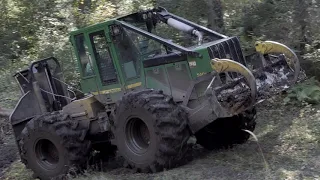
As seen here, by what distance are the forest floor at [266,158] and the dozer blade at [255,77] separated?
925 millimetres

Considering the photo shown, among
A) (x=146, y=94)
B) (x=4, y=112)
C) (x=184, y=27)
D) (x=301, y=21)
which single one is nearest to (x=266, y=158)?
(x=146, y=94)

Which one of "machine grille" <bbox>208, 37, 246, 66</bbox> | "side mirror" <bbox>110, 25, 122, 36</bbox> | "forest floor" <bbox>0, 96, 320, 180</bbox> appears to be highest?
"side mirror" <bbox>110, 25, 122, 36</bbox>

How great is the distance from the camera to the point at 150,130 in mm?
7832

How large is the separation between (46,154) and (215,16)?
6.23m

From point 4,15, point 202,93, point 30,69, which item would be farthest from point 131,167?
point 4,15

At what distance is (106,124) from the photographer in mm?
9195

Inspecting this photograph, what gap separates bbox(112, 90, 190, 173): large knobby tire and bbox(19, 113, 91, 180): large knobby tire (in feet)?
3.40

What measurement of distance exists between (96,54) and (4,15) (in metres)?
11.7

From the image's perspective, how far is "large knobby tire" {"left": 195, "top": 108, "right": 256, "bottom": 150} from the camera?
9.12 metres

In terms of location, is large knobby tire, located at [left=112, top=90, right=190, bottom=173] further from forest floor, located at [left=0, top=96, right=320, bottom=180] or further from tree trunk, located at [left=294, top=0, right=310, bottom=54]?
tree trunk, located at [left=294, top=0, right=310, bottom=54]

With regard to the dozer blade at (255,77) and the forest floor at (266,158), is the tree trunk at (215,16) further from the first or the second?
the dozer blade at (255,77)

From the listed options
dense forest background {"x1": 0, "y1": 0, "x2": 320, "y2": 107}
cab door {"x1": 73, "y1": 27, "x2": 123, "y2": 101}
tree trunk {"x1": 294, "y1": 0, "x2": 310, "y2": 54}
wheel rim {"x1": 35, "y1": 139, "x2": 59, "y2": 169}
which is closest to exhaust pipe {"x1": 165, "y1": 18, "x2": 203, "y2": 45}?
cab door {"x1": 73, "y1": 27, "x2": 123, "y2": 101}

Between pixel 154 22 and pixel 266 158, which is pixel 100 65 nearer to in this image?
pixel 154 22

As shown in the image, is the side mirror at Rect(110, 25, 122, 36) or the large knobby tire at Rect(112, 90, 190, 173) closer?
the large knobby tire at Rect(112, 90, 190, 173)
